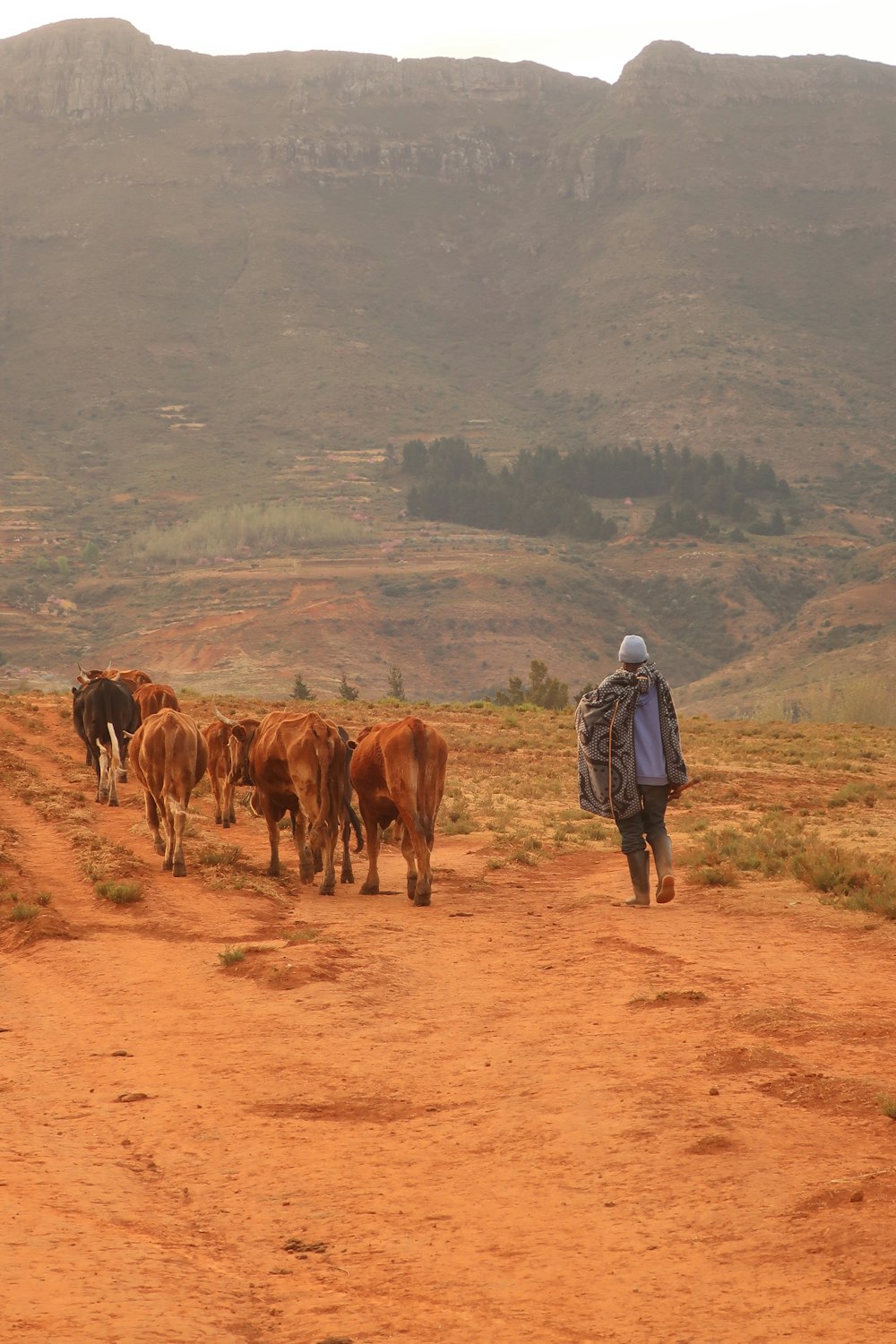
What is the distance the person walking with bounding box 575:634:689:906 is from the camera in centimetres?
1189

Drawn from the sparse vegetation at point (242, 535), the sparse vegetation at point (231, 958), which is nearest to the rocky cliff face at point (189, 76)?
the sparse vegetation at point (242, 535)

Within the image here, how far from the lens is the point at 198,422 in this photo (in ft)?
391

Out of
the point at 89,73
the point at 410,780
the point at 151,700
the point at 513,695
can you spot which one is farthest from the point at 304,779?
the point at 89,73

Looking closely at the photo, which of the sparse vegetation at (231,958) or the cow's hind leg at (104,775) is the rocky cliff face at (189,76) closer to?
the cow's hind leg at (104,775)

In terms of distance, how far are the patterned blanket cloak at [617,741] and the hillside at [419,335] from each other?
60.3 m

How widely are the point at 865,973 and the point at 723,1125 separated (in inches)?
129

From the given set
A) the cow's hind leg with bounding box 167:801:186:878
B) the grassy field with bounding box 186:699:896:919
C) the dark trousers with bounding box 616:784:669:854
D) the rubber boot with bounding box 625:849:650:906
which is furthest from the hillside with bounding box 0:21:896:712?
the dark trousers with bounding box 616:784:669:854

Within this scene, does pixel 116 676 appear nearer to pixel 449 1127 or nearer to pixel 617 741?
pixel 617 741

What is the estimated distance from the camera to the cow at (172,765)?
45.5 feet

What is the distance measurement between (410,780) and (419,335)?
13480cm

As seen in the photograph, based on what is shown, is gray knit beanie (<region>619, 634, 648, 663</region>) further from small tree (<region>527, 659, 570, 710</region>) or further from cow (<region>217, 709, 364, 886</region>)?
small tree (<region>527, 659, 570, 710</region>)

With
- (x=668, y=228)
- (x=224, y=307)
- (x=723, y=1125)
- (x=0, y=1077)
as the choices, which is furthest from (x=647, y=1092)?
(x=668, y=228)

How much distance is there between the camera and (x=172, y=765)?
14.0 metres

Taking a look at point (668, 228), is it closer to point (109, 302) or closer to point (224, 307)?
point (224, 307)
